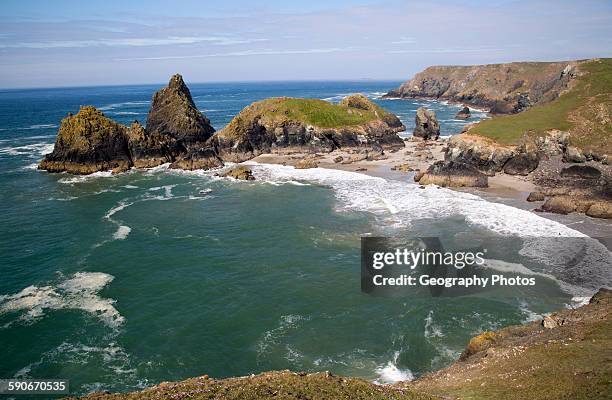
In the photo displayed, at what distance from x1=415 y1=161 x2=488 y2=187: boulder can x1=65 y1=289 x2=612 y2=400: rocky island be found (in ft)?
145

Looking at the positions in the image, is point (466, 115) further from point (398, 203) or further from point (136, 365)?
point (136, 365)

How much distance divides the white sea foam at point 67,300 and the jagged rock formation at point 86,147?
52.2 meters

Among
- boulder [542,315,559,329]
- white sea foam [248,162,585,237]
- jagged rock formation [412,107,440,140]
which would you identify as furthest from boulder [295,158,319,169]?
boulder [542,315,559,329]

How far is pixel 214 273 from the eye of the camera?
44.3 metres

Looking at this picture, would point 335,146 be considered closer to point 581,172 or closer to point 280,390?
point 581,172

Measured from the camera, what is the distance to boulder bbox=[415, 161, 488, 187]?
70.4m

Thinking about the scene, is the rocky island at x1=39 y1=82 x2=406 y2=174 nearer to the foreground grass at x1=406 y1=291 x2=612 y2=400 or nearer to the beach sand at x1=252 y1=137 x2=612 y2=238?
the beach sand at x1=252 y1=137 x2=612 y2=238

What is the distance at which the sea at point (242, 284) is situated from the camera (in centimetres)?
3122

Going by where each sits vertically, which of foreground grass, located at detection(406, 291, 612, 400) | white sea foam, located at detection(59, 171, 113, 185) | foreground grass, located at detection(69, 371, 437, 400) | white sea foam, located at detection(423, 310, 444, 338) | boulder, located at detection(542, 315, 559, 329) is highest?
white sea foam, located at detection(59, 171, 113, 185)

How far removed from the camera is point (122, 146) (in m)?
93.6

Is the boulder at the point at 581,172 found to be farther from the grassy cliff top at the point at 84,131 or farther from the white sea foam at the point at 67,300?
the grassy cliff top at the point at 84,131

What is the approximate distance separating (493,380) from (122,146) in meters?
88.6

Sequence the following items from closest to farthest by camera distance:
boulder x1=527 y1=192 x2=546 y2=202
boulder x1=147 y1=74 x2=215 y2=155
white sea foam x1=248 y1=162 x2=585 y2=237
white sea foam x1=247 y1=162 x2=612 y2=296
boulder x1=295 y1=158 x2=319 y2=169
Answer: white sea foam x1=247 y1=162 x2=612 y2=296 → white sea foam x1=248 y1=162 x2=585 y2=237 → boulder x1=527 y1=192 x2=546 y2=202 → boulder x1=295 y1=158 x2=319 y2=169 → boulder x1=147 y1=74 x2=215 y2=155

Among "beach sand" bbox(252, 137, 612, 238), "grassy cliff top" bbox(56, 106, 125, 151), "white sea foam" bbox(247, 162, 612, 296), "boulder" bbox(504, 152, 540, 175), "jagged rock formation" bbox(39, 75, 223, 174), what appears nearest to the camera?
"white sea foam" bbox(247, 162, 612, 296)
